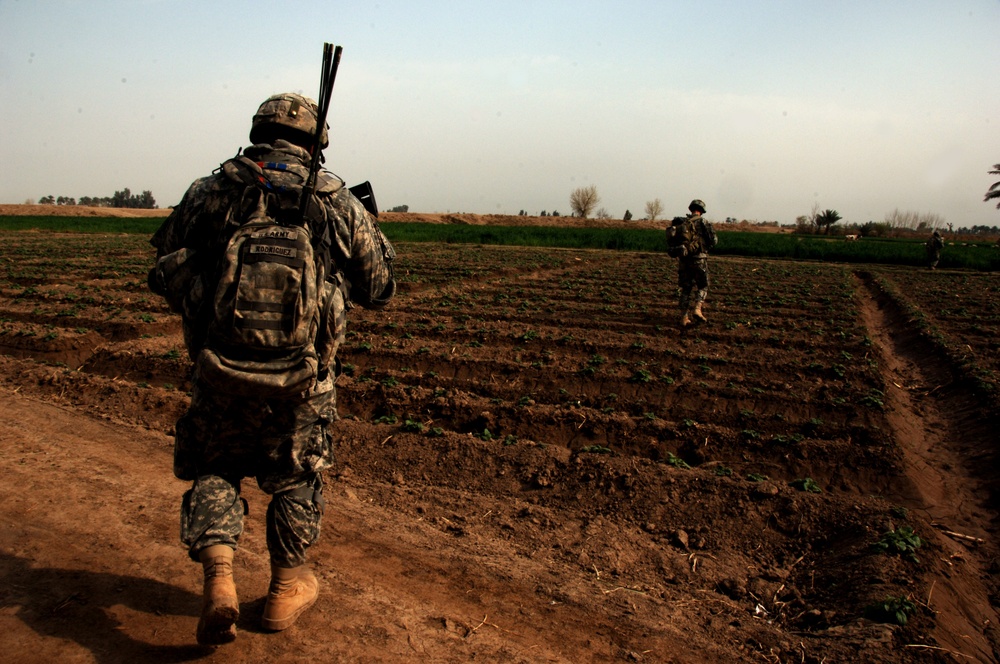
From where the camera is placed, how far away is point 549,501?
4.80 metres

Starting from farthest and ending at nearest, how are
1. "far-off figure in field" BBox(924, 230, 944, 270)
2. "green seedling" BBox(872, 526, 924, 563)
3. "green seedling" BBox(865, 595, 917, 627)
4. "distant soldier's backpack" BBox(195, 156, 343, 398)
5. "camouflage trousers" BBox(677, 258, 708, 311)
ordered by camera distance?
"far-off figure in field" BBox(924, 230, 944, 270), "camouflage trousers" BBox(677, 258, 708, 311), "green seedling" BBox(872, 526, 924, 563), "green seedling" BBox(865, 595, 917, 627), "distant soldier's backpack" BBox(195, 156, 343, 398)

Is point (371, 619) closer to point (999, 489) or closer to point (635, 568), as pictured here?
point (635, 568)

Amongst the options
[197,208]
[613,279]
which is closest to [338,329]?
[197,208]

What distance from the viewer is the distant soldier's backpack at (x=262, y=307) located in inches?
93.3

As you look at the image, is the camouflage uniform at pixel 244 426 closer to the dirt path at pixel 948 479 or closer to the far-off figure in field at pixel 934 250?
the dirt path at pixel 948 479

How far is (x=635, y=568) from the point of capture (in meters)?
3.93

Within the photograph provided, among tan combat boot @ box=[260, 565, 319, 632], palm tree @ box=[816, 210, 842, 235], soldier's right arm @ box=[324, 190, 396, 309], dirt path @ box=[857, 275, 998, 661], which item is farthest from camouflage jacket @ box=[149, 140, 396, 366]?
palm tree @ box=[816, 210, 842, 235]

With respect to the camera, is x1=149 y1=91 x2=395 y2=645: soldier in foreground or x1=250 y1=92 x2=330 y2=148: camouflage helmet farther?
x1=250 y1=92 x2=330 y2=148: camouflage helmet

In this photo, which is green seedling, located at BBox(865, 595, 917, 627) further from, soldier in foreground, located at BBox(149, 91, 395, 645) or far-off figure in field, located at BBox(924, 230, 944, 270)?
far-off figure in field, located at BBox(924, 230, 944, 270)

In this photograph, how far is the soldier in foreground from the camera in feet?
7.87

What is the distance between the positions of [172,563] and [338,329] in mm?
1682

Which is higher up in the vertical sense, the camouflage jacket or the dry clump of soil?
the camouflage jacket

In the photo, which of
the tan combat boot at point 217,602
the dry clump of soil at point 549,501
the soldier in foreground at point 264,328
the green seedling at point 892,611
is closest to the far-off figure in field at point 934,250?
the dry clump of soil at point 549,501

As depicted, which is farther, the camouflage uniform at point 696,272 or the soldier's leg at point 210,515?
the camouflage uniform at point 696,272
